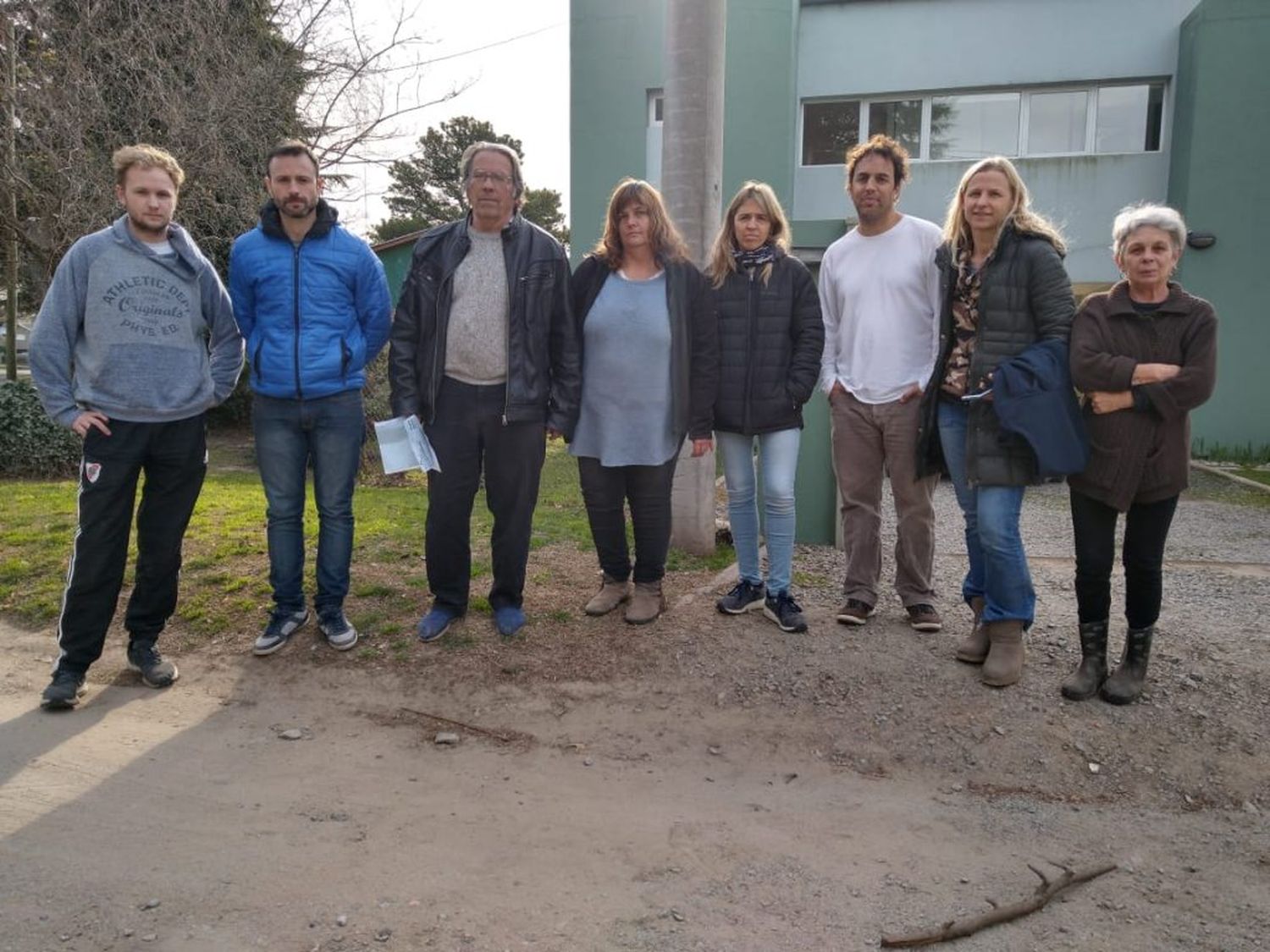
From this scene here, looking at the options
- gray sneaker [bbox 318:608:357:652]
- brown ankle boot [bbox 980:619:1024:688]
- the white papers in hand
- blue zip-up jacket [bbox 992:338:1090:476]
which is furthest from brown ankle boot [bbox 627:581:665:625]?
blue zip-up jacket [bbox 992:338:1090:476]

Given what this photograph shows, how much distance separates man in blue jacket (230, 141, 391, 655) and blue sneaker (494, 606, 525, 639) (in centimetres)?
67

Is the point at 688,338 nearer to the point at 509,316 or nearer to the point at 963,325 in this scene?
the point at 509,316

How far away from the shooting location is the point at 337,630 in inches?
180

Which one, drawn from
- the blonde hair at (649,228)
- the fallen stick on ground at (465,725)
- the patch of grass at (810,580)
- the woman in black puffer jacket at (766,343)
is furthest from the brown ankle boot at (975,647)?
the blonde hair at (649,228)

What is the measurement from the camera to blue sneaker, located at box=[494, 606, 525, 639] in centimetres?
460

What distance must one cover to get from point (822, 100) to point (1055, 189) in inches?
151

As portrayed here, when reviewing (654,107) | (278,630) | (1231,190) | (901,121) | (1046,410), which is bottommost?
(278,630)

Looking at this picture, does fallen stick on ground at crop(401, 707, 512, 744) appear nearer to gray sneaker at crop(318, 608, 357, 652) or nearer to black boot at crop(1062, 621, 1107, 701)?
Answer: gray sneaker at crop(318, 608, 357, 652)

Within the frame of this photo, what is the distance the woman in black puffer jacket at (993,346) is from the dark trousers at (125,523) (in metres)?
3.26

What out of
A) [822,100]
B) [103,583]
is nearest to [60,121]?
[103,583]

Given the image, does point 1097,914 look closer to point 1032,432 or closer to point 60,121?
point 1032,432

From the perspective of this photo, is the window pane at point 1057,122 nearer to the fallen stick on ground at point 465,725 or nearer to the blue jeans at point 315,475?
the blue jeans at point 315,475

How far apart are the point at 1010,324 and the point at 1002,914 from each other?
7.59ft

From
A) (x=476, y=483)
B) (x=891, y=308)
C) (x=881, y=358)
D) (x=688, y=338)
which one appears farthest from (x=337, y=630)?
(x=891, y=308)
